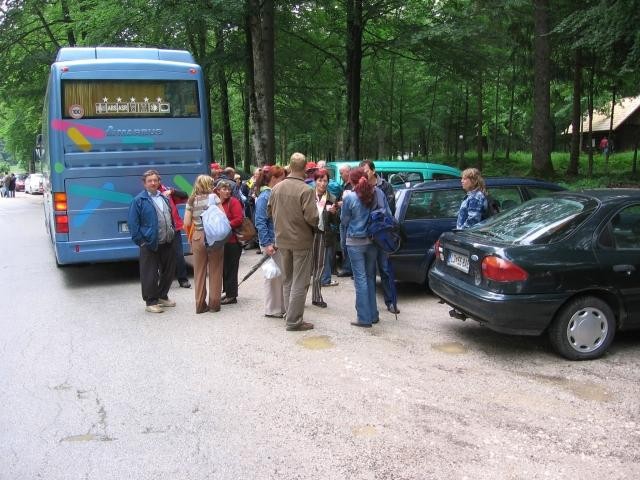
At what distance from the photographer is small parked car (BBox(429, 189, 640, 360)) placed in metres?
5.07

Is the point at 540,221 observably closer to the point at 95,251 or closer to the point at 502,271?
the point at 502,271

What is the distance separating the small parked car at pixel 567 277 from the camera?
5.07 m

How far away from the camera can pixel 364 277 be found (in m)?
6.37

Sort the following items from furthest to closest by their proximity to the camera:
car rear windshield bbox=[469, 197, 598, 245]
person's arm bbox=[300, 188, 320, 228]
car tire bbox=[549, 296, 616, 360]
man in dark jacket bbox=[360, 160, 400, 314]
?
man in dark jacket bbox=[360, 160, 400, 314], person's arm bbox=[300, 188, 320, 228], car rear windshield bbox=[469, 197, 598, 245], car tire bbox=[549, 296, 616, 360]

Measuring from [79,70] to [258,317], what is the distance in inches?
193

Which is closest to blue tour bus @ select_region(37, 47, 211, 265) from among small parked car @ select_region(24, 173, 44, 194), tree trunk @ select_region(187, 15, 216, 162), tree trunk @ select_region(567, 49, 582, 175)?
tree trunk @ select_region(187, 15, 216, 162)

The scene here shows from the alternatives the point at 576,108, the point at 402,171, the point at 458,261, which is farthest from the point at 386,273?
the point at 576,108

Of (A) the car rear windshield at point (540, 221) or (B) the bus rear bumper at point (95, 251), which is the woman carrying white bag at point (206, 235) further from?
(A) the car rear windshield at point (540, 221)

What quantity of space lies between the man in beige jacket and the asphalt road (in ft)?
1.21

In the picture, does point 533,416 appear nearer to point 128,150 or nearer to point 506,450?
point 506,450

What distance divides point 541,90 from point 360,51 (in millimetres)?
6895

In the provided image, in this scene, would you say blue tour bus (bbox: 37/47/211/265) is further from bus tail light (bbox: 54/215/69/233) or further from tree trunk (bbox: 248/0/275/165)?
tree trunk (bbox: 248/0/275/165)

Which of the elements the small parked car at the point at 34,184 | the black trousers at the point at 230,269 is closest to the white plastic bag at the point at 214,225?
the black trousers at the point at 230,269

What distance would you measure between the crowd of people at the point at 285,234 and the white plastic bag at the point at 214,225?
6 centimetres
